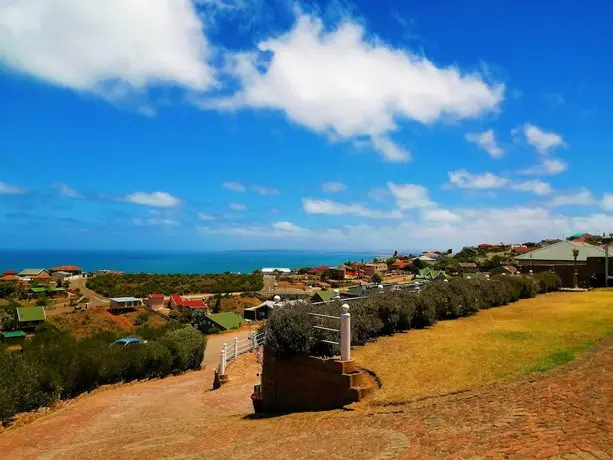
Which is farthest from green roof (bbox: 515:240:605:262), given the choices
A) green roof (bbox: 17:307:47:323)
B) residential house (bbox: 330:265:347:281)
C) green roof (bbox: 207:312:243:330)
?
residential house (bbox: 330:265:347:281)

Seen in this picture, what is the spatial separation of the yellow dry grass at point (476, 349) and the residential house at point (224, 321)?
26.9 m

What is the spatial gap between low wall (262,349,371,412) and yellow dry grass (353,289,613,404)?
514 millimetres

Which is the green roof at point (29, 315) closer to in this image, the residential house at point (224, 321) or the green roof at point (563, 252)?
the residential house at point (224, 321)

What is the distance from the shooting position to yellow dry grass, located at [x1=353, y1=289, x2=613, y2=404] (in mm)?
8016

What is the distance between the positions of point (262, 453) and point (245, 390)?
817cm

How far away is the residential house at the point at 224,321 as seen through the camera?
128ft

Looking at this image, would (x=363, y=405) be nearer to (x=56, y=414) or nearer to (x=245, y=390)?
(x=245, y=390)

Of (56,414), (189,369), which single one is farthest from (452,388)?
(189,369)

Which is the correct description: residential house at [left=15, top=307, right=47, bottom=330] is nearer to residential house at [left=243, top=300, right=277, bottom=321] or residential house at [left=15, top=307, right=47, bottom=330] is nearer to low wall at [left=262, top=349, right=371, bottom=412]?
residential house at [left=243, top=300, right=277, bottom=321]

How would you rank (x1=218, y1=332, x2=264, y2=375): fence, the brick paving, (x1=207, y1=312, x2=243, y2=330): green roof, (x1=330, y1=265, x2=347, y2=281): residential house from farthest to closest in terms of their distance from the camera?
(x1=330, y1=265, x2=347, y2=281): residential house → (x1=207, y1=312, x2=243, y2=330): green roof → (x1=218, y1=332, x2=264, y2=375): fence → the brick paving

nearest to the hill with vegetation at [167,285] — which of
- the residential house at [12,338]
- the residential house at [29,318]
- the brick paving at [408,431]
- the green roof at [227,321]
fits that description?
the residential house at [29,318]

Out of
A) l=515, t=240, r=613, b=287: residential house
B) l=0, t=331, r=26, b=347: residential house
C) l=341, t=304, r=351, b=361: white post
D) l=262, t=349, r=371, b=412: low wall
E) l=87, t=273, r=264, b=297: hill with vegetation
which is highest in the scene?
l=515, t=240, r=613, b=287: residential house

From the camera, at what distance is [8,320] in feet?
141

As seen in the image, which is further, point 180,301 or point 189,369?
point 180,301
